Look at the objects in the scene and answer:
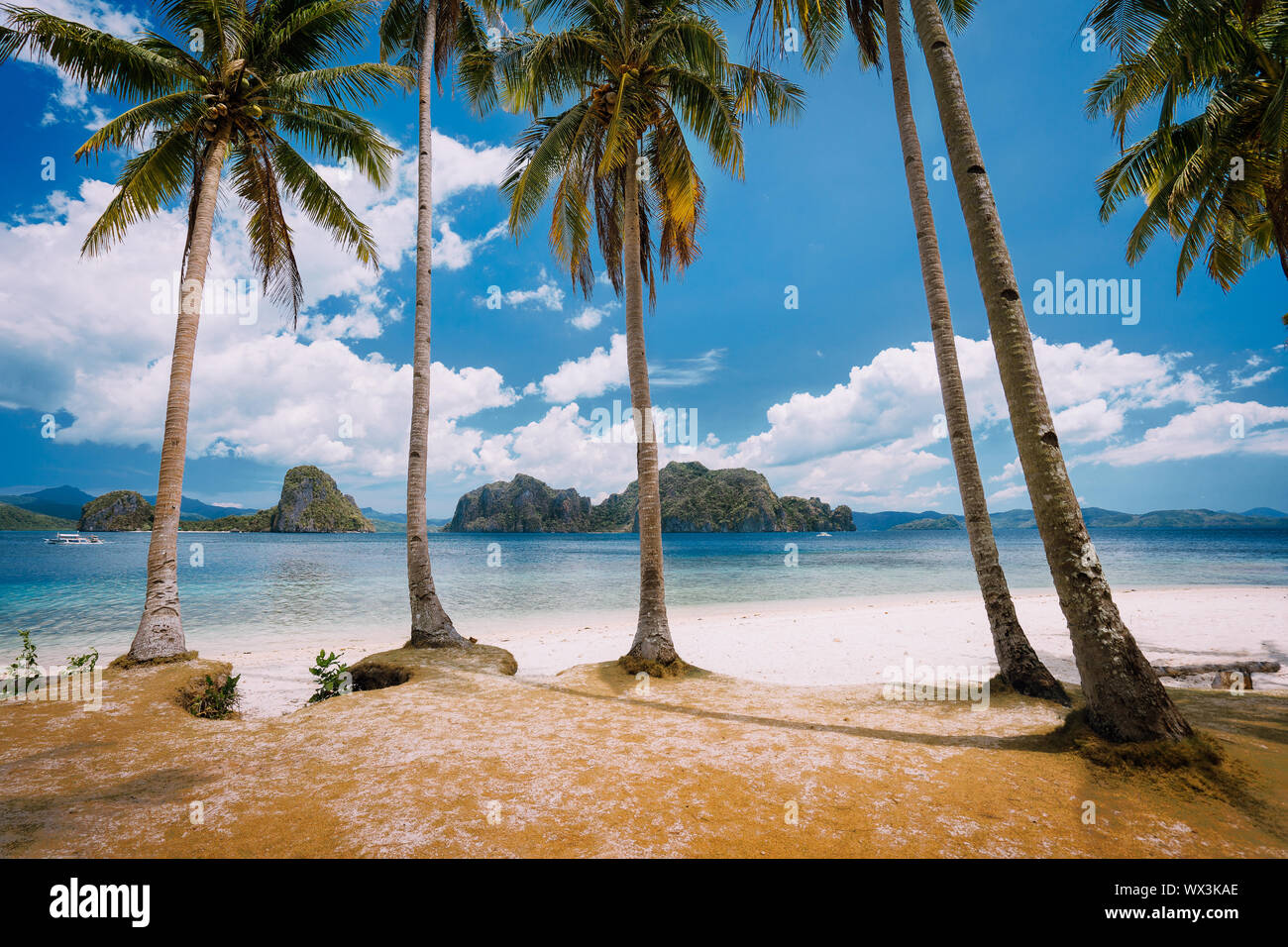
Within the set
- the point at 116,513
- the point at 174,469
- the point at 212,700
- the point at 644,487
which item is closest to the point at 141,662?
the point at 212,700

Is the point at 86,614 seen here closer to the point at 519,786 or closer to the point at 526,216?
the point at 526,216

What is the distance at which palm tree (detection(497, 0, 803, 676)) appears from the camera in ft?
26.7

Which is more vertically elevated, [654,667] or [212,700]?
[654,667]

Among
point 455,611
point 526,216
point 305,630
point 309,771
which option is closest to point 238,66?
point 526,216

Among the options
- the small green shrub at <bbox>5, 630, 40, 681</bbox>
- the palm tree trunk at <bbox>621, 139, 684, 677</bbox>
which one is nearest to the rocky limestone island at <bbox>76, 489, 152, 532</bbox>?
the small green shrub at <bbox>5, 630, 40, 681</bbox>

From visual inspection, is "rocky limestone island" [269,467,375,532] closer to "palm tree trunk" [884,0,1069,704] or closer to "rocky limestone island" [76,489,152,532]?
"rocky limestone island" [76,489,152,532]

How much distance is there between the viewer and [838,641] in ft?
38.6

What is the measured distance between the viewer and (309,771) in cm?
410

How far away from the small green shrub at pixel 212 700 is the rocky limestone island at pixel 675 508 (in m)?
123

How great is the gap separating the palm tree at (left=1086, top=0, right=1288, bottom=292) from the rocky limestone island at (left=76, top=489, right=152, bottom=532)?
14662 centimetres

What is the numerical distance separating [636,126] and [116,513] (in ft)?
479

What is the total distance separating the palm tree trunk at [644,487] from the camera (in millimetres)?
7871

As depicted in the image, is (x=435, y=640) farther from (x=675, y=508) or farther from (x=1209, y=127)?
(x=675, y=508)

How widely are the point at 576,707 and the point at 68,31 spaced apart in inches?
479
